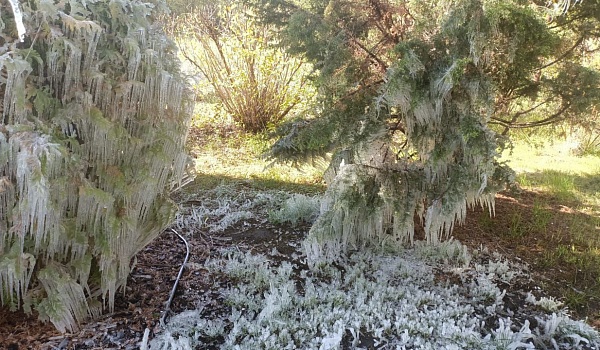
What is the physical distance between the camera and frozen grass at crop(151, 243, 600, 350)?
7.04ft

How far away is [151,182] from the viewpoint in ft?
6.95

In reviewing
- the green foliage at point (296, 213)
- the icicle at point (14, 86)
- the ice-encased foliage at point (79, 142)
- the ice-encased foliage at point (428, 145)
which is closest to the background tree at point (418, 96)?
the ice-encased foliage at point (428, 145)

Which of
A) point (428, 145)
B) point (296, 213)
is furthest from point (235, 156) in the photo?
point (428, 145)

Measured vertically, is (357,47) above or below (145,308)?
above

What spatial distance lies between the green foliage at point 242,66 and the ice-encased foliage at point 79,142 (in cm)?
423

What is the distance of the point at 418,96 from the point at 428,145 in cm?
47

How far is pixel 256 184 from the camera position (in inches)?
186

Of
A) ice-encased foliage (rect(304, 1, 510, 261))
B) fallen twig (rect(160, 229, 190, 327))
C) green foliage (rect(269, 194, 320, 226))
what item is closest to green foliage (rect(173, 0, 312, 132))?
green foliage (rect(269, 194, 320, 226))

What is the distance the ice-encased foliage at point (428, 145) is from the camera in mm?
2500

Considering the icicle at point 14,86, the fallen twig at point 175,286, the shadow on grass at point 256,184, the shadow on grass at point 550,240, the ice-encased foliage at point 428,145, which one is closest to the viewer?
the icicle at point 14,86

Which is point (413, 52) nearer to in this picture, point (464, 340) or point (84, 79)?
point (464, 340)

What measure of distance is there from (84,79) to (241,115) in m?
4.95

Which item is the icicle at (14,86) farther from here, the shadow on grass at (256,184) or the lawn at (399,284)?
the shadow on grass at (256,184)

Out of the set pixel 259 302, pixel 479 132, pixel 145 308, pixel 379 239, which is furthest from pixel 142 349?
pixel 479 132
